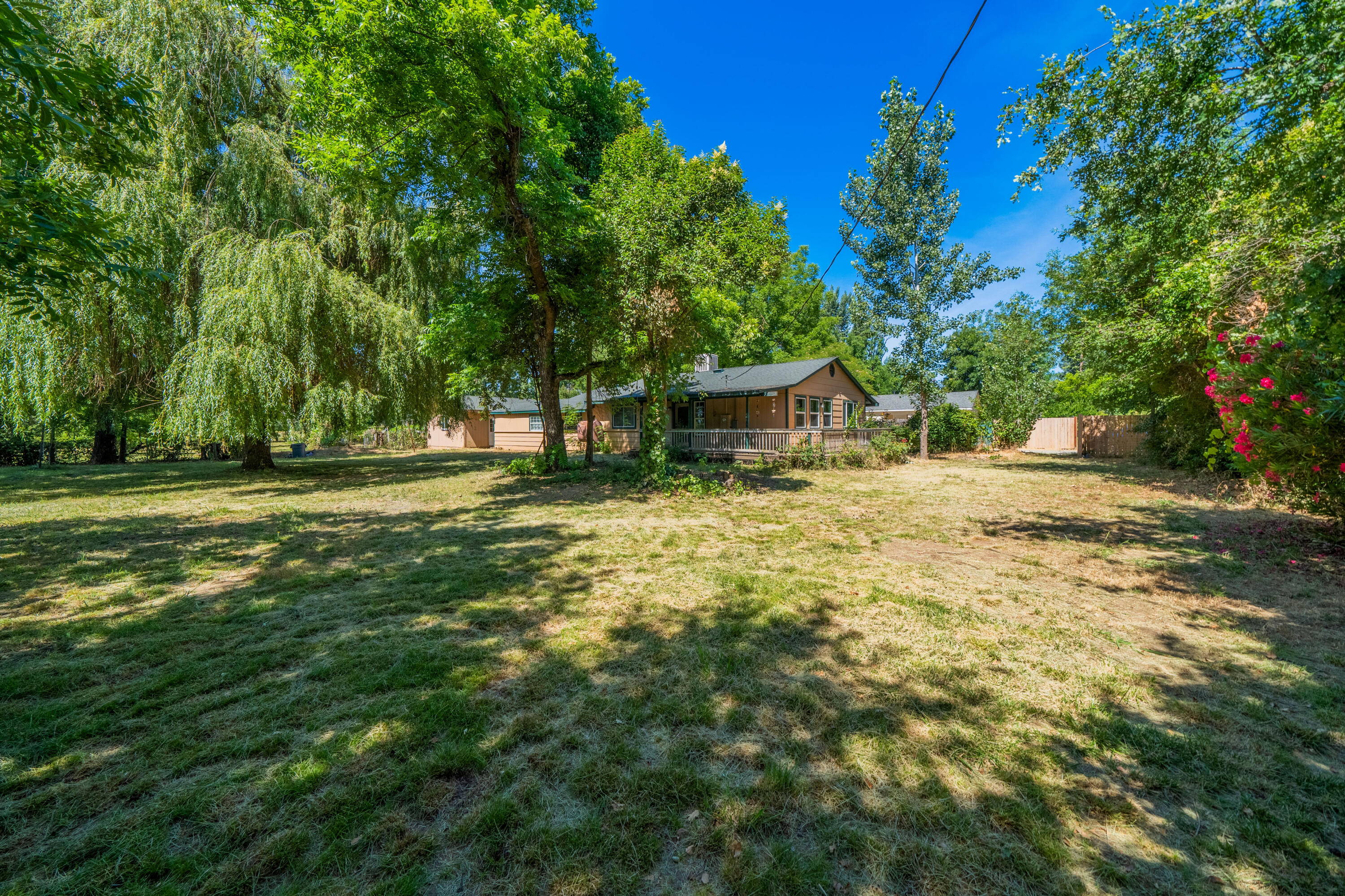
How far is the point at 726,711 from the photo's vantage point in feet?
8.91

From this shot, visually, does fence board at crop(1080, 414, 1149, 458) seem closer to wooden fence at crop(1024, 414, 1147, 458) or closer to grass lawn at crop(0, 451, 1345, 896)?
wooden fence at crop(1024, 414, 1147, 458)

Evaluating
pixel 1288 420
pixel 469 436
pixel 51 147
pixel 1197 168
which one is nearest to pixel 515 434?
pixel 469 436

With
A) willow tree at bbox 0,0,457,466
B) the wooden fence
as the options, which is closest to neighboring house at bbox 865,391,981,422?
the wooden fence

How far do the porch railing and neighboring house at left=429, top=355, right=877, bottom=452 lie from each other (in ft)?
2.28

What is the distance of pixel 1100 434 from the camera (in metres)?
22.3

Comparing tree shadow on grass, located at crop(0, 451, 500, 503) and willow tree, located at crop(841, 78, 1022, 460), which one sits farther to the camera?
willow tree, located at crop(841, 78, 1022, 460)

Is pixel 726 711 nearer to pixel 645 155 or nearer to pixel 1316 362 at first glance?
pixel 1316 362

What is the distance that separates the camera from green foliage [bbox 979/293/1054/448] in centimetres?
2425

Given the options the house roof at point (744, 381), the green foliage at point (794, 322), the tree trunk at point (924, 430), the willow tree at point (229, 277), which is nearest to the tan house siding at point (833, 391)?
the house roof at point (744, 381)

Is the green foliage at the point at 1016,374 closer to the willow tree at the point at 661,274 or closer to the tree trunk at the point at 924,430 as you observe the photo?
the tree trunk at the point at 924,430

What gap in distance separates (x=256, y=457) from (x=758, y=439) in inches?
647

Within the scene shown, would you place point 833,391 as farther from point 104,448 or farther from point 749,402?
point 104,448

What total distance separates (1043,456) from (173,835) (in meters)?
27.4

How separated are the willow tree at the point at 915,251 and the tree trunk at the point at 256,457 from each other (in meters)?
21.8
